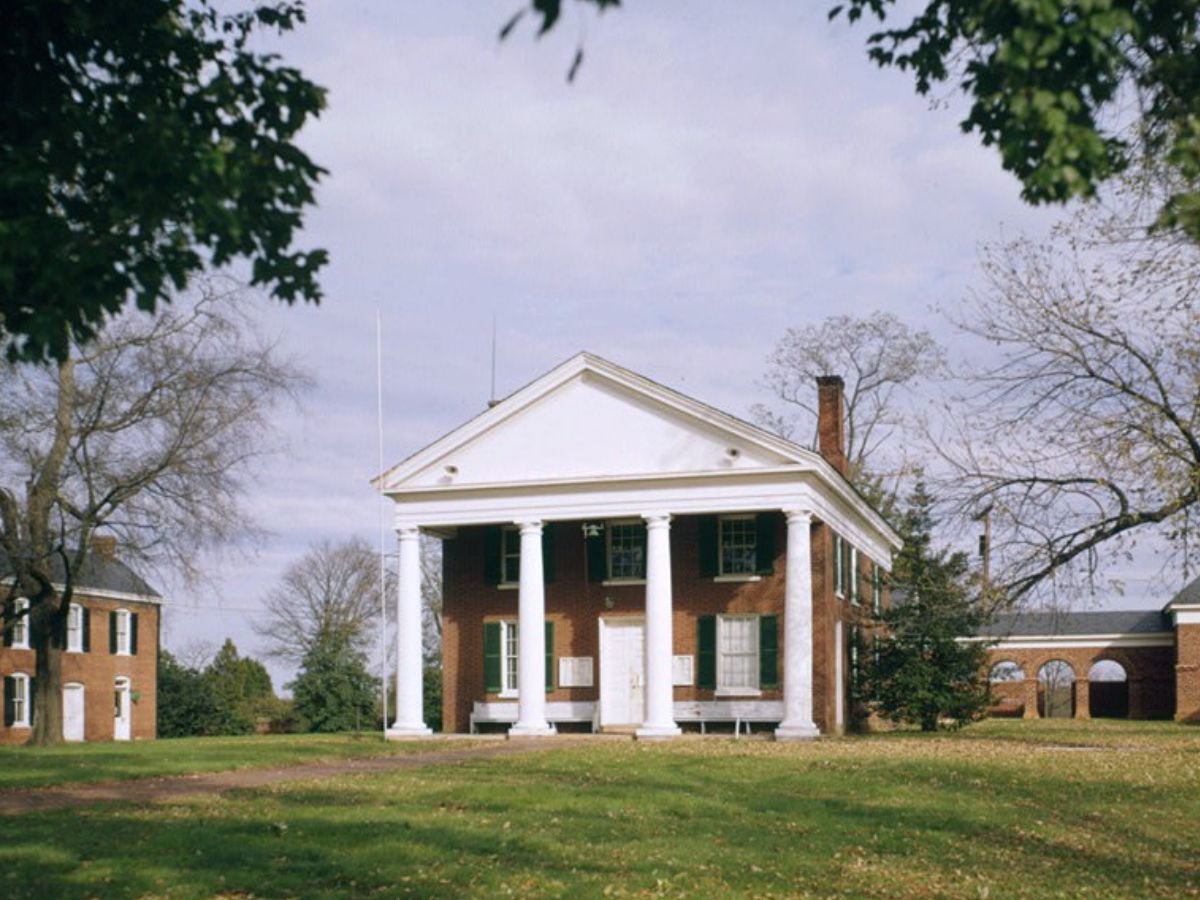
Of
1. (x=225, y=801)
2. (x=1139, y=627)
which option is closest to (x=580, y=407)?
(x=225, y=801)

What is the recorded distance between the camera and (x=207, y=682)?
2095 inches

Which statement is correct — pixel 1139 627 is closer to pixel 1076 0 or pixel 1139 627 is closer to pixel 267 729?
pixel 267 729

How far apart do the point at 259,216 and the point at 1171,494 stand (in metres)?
17.5

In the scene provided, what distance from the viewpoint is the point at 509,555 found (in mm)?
34938

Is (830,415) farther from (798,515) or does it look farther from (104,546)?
(104,546)

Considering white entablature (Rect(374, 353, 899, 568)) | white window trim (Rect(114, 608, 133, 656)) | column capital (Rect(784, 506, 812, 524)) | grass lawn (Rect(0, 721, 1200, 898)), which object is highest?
white entablature (Rect(374, 353, 899, 568))

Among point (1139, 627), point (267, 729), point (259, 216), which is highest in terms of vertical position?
point (259, 216)

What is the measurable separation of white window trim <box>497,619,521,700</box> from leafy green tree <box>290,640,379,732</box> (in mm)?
13210

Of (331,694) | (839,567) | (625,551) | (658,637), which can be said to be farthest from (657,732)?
(331,694)

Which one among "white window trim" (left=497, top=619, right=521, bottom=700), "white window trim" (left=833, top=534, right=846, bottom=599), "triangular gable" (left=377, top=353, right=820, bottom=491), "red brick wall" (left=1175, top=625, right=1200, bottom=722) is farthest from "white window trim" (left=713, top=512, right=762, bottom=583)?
"red brick wall" (left=1175, top=625, right=1200, bottom=722)

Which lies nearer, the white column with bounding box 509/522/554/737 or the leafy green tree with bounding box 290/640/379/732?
the white column with bounding box 509/522/554/737

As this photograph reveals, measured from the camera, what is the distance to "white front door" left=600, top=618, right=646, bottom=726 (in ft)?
109

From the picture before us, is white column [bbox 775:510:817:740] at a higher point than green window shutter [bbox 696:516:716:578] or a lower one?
lower

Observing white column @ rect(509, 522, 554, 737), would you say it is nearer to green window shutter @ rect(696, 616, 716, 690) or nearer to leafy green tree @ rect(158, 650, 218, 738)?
green window shutter @ rect(696, 616, 716, 690)
